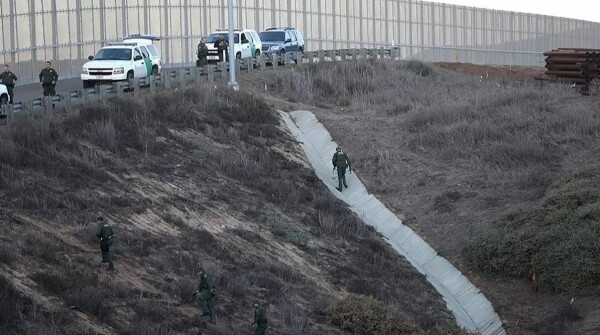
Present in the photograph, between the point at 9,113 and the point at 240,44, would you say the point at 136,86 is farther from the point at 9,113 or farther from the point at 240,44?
the point at 240,44

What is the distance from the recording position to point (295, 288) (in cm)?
2628

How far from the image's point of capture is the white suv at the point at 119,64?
41.0 m

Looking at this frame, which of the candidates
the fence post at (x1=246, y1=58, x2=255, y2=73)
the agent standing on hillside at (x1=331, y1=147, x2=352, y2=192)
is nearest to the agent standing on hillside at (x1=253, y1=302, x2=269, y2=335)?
the agent standing on hillside at (x1=331, y1=147, x2=352, y2=192)

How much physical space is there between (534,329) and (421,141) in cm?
1386

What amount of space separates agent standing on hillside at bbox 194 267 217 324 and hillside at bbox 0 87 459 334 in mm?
263

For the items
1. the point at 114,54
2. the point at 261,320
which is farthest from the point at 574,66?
the point at 261,320

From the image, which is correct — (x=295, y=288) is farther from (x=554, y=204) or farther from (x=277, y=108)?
(x=277, y=108)

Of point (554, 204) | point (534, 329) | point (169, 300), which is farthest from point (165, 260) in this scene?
point (554, 204)

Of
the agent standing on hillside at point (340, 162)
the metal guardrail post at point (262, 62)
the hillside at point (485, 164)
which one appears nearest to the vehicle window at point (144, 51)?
the hillside at point (485, 164)

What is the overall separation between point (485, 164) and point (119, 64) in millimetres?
12393

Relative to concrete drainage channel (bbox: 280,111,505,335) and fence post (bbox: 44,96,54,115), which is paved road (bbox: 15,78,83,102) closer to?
fence post (bbox: 44,96,54,115)

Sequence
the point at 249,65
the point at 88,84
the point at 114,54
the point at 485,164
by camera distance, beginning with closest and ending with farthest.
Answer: the point at 485,164 → the point at 88,84 → the point at 114,54 → the point at 249,65

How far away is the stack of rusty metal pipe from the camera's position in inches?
1952

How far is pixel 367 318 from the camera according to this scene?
2466 cm
